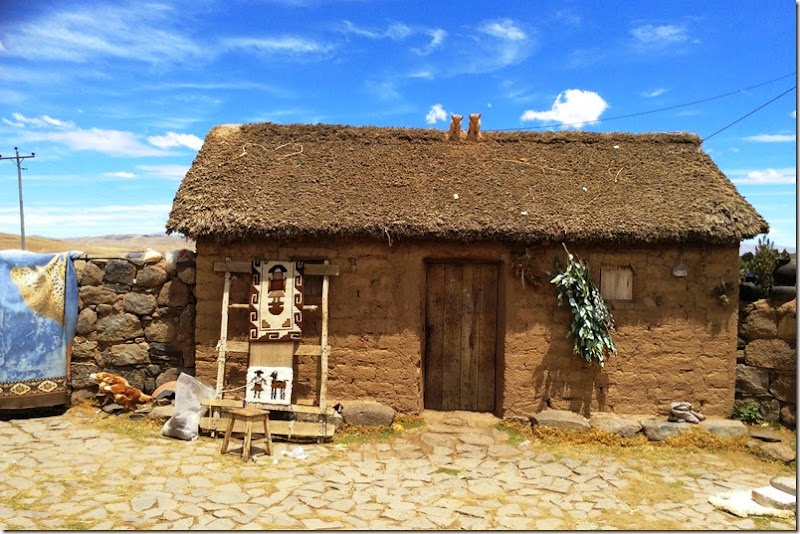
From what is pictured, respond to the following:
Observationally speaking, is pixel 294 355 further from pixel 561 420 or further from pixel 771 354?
pixel 771 354

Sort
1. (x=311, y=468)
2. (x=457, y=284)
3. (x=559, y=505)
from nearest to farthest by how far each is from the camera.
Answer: (x=559, y=505) < (x=311, y=468) < (x=457, y=284)

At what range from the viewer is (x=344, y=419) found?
280 inches

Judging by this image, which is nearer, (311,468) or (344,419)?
(311,468)

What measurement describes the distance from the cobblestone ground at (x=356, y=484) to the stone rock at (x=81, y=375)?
0.72 meters

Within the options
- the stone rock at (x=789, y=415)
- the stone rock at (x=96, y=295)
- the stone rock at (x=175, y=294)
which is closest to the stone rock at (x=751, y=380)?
the stone rock at (x=789, y=415)

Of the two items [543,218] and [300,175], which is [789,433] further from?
[300,175]

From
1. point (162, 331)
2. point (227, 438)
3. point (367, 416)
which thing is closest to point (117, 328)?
point (162, 331)

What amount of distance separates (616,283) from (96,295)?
7.12 m

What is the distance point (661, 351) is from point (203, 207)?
626 cm

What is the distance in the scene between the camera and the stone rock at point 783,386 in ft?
23.2

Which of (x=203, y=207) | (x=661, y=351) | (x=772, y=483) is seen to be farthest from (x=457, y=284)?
(x=772, y=483)

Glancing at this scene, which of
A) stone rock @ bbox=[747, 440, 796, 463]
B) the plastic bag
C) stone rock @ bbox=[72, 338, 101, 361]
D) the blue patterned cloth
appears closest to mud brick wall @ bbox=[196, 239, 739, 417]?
stone rock @ bbox=[747, 440, 796, 463]

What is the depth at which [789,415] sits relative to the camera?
23.2 feet

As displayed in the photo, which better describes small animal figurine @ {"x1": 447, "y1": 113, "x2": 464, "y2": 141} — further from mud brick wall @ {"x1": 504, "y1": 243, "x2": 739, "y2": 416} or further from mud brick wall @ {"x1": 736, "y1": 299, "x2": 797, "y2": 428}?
mud brick wall @ {"x1": 736, "y1": 299, "x2": 797, "y2": 428}
